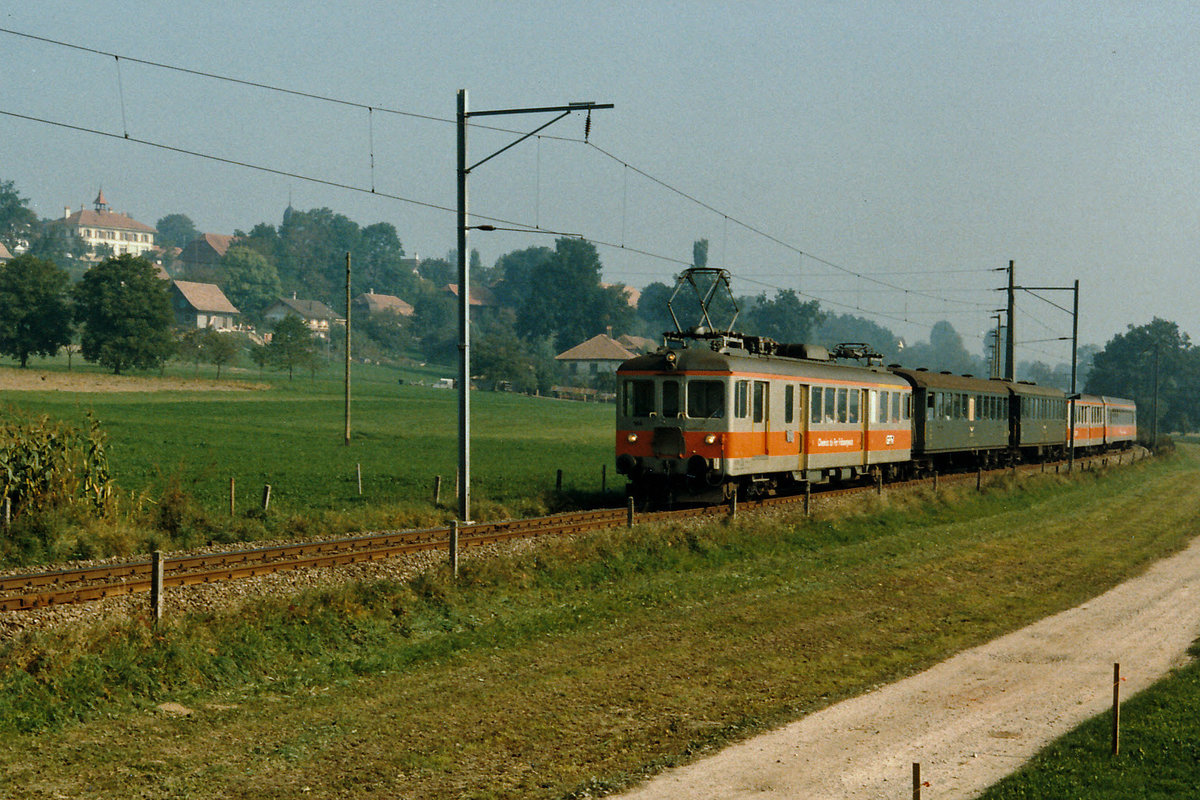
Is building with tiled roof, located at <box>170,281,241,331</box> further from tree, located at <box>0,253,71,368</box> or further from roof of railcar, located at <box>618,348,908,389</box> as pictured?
roof of railcar, located at <box>618,348,908,389</box>

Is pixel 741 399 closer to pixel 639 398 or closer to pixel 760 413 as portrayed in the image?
pixel 760 413

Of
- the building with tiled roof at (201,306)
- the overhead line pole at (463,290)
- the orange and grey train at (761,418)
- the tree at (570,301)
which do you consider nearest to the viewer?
the overhead line pole at (463,290)

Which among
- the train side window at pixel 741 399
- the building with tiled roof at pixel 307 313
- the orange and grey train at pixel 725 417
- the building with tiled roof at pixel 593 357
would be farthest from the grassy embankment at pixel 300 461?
the building with tiled roof at pixel 307 313

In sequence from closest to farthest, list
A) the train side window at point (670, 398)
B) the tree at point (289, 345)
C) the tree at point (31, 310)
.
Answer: the train side window at point (670, 398)
the tree at point (31, 310)
the tree at point (289, 345)

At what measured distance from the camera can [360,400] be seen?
9700 centimetres

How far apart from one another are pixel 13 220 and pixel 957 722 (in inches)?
8458

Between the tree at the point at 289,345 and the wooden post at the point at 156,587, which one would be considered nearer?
the wooden post at the point at 156,587

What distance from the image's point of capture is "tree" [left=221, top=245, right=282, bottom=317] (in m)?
169

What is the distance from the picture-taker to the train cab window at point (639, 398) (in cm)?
2783

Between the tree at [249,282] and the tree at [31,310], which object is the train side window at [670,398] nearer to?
the tree at [31,310]

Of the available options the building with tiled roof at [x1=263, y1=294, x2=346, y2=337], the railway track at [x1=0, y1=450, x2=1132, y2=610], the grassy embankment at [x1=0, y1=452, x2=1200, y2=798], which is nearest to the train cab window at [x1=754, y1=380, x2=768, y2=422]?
the railway track at [x1=0, y1=450, x2=1132, y2=610]

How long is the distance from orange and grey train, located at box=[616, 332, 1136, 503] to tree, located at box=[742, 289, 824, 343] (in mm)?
130286

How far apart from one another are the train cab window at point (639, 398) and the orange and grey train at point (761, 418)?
29mm

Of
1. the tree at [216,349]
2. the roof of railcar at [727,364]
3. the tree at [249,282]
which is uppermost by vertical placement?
the tree at [249,282]
